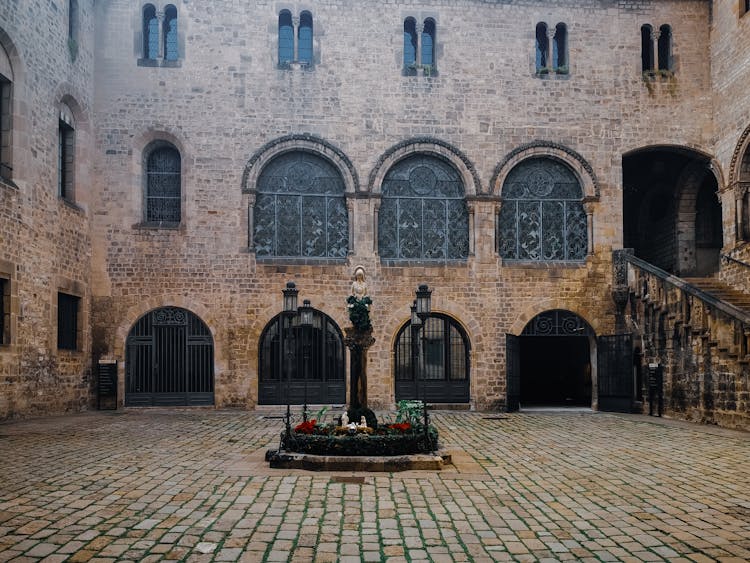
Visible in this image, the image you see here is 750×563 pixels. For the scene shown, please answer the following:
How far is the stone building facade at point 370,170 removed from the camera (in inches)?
741

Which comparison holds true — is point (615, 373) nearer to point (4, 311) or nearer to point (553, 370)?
point (553, 370)

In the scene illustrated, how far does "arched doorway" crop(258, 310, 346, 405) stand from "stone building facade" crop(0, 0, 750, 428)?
0.06 m

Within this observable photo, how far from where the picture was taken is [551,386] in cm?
2614

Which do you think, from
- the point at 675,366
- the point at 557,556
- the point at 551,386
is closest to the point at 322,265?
the point at 675,366

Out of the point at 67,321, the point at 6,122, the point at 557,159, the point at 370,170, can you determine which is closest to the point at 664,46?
the point at 557,159

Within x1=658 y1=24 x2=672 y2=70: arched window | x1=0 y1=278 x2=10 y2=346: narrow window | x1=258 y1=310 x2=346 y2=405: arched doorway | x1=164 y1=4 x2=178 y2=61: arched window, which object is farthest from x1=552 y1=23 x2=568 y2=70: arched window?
x1=0 y1=278 x2=10 y2=346: narrow window

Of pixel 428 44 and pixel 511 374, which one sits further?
pixel 428 44

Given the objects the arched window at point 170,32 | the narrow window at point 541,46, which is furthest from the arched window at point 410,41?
the arched window at point 170,32

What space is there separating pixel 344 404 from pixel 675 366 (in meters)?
8.26

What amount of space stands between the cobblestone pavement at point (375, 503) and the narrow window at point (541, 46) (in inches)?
467

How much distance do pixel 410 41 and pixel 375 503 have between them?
1551cm

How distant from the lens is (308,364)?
1927 centimetres

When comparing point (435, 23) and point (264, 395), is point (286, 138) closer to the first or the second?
point (435, 23)

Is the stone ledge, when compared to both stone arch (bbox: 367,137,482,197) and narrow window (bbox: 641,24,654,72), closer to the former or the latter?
stone arch (bbox: 367,137,482,197)
